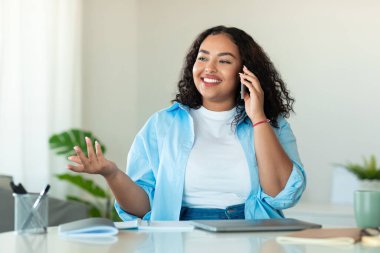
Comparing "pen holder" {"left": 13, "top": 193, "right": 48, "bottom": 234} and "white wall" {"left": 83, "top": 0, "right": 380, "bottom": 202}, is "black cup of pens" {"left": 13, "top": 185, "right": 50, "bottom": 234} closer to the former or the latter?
"pen holder" {"left": 13, "top": 193, "right": 48, "bottom": 234}

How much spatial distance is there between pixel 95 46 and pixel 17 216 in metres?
4.02

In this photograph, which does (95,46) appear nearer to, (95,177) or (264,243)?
(95,177)

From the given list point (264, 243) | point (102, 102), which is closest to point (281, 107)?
point (264, 243)

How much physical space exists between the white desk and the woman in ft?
1.79

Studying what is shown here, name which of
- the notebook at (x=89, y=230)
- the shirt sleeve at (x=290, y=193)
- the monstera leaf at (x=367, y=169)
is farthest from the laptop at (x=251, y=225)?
the monstera leaf at (x=367, y=169)

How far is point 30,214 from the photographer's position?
192cm

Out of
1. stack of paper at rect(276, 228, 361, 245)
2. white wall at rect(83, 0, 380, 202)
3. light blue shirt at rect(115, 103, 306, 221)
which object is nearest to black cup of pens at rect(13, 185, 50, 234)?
stack of paper at rect(276, 228, 361, 245)

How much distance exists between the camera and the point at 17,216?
75.7 inches

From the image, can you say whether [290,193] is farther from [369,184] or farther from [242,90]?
[369,184]

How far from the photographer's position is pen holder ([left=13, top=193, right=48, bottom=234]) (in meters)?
1.91

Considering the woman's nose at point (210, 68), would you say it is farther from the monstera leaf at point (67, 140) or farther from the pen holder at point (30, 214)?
the monstera leaf at point (67, 140)

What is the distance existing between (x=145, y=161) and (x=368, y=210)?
902 mm

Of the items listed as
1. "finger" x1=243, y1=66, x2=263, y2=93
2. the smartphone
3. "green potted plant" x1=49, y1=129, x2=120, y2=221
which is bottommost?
"green potted plant" x1=49, y1=129, x2=120, y2=221

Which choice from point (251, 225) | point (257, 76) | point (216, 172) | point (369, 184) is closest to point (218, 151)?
point (216, 172)
